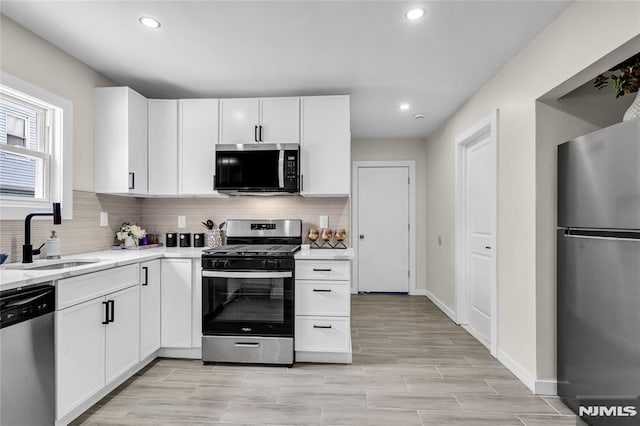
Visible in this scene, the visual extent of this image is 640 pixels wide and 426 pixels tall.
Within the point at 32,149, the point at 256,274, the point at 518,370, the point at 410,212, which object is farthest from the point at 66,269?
the point at 410,212

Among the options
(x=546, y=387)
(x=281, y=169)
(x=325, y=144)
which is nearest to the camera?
(x=546, y=387)

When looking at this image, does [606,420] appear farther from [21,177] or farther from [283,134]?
[21,177]

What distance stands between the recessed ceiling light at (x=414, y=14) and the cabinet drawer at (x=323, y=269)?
1768 mm

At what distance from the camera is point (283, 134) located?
126 inches

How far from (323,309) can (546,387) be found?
1618 mm

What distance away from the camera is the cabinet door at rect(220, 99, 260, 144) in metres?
3.22

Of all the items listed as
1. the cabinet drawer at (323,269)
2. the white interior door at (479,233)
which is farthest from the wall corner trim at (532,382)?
the cabinet drawer at (323,269)

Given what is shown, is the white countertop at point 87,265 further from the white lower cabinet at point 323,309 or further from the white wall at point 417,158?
the white wall at point 417,158

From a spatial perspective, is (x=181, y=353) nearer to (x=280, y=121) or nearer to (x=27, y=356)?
(x=27, y=356)

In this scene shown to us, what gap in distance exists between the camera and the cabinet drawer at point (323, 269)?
9.33 feet

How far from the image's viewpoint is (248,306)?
2.85 metres

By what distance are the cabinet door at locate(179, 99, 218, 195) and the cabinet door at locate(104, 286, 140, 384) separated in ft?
3.63

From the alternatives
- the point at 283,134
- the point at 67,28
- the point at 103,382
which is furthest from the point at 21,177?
the point at 283,134

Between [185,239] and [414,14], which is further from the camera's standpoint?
[185,239]
